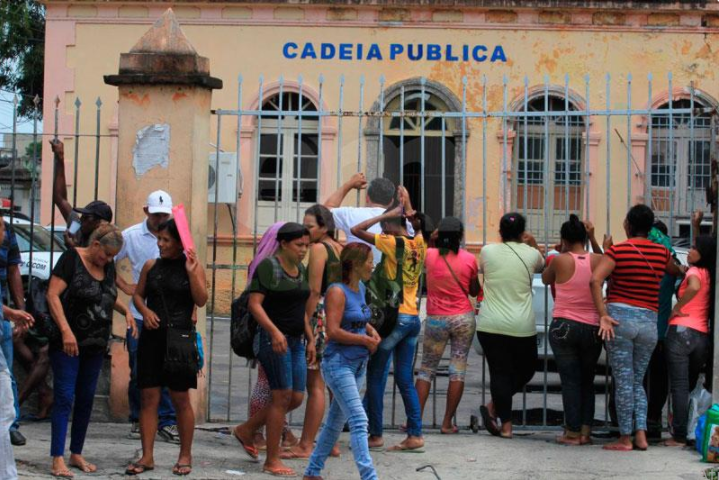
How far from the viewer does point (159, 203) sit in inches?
340

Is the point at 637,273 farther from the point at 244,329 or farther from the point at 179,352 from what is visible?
the point at 179,352

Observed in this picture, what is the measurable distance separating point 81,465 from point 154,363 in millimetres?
815

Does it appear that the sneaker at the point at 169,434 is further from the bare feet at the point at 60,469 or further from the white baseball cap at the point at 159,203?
the white baseball cap at the point at 159,203

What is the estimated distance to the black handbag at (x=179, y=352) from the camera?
7527 millimetres

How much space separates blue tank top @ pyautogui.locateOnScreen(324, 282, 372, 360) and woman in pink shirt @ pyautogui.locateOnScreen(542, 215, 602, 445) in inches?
76.8

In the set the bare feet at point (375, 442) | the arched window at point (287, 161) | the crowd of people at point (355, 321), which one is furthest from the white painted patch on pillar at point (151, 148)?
the arched window at point (287, 161)

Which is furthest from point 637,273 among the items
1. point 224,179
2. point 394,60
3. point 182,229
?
point 394,60

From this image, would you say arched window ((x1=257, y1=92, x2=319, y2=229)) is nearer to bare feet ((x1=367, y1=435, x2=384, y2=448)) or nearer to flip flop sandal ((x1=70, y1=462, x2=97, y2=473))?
bare feet ((x1=367, y1=435, x2=384, y2=448))

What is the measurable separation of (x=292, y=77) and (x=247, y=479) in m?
12.9

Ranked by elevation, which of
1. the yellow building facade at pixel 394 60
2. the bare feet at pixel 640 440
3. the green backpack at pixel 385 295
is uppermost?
the yellow building facade at pixel 394 60

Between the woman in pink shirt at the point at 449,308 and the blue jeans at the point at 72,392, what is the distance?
8.13 ft

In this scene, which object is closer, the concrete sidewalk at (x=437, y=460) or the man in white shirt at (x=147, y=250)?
the concrete sidewalk at (x=437, y=460)

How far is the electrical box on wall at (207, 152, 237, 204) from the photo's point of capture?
432 inches

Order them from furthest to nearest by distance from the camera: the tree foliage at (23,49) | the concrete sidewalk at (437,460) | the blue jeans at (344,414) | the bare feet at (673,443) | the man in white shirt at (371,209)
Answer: the tree foliage at (23,49), the bare feet at (673,443), the man in white shirt at (371,209), the concrete sidewalk at (437,460), the blue jeans at (344,414)
